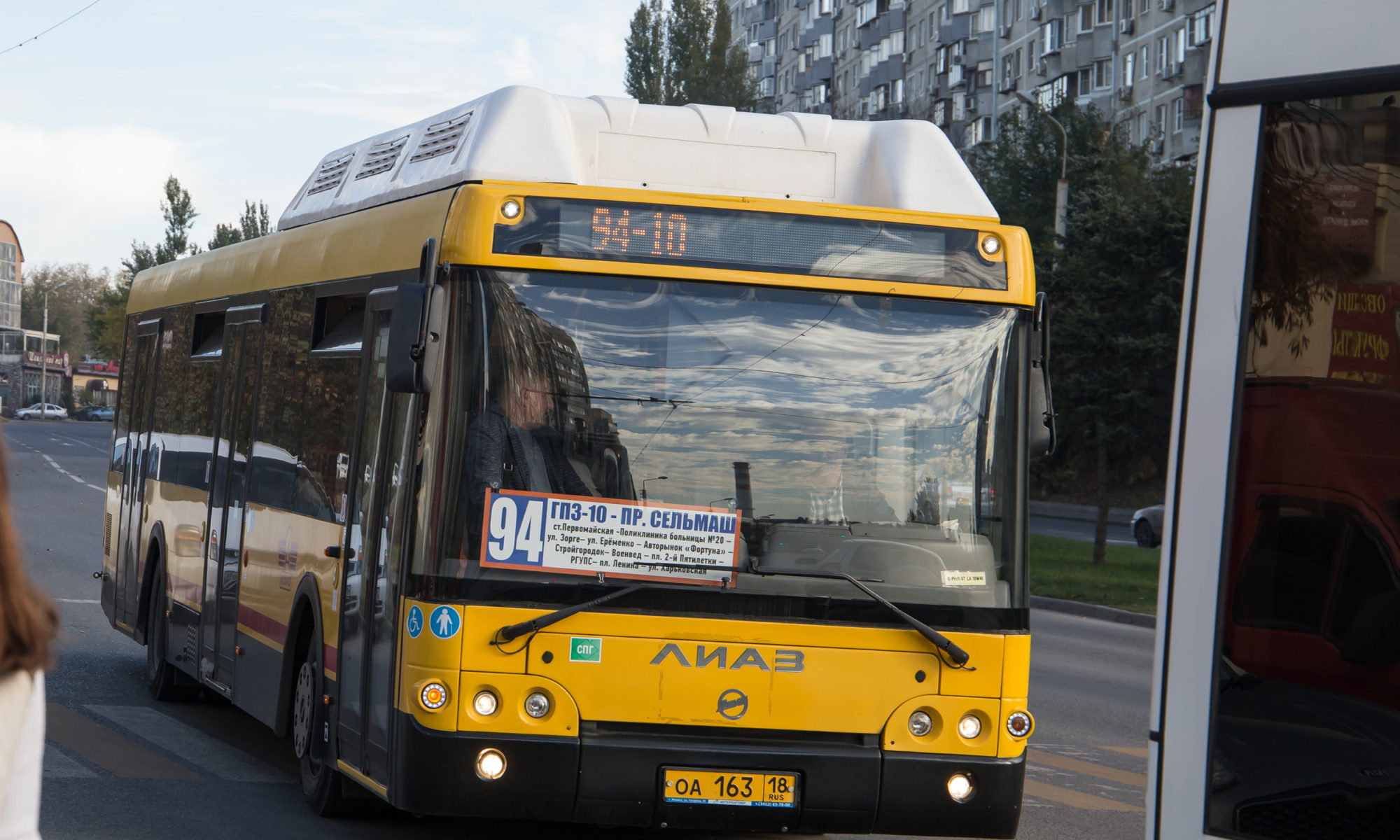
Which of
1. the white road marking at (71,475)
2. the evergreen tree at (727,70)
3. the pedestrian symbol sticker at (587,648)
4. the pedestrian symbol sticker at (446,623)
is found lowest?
the white road marking at (71,475)

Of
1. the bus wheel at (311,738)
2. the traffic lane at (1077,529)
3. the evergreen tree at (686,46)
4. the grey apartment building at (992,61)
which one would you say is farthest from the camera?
the grey apartment building at (992,61)

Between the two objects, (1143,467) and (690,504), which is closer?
(690,504)

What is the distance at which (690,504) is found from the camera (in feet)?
21.0

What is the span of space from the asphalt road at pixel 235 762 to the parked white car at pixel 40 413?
110686 mm

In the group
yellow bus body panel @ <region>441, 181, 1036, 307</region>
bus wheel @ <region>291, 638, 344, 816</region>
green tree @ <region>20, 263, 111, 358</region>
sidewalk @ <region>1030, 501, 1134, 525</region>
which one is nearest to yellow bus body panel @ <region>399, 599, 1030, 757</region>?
yellow bus body panel @ <region>441, 181, 1036, 307</region>

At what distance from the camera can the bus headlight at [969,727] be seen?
6.54 m

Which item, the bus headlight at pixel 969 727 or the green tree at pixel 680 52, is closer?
the bus headlight at pixel 969 727

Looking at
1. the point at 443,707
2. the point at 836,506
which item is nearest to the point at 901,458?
the point at 836,506

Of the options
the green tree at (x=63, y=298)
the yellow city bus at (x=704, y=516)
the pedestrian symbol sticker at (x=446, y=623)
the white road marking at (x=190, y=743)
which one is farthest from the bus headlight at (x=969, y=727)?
the green tree at (x=63, y=298)

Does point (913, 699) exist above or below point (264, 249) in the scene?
below

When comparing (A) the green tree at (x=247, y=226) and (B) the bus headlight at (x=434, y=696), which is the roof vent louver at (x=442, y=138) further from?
(A) the green tree at (x=247, y=226)

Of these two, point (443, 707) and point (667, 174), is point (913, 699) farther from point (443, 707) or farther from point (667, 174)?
point (667, 174)

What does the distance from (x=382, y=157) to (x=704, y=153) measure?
2.32 metres

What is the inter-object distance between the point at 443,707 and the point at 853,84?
298 feet
